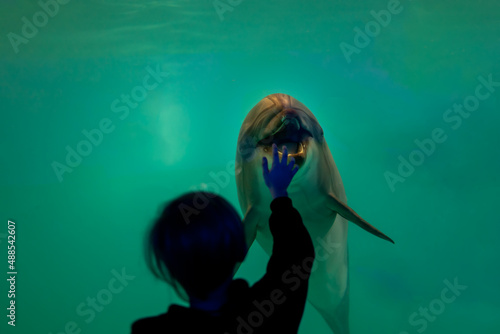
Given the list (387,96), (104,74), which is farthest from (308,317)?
(104,74)

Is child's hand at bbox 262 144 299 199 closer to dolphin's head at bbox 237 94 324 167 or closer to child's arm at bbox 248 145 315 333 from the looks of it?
child's arm at bbox 248 145 315 333

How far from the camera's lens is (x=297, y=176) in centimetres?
395

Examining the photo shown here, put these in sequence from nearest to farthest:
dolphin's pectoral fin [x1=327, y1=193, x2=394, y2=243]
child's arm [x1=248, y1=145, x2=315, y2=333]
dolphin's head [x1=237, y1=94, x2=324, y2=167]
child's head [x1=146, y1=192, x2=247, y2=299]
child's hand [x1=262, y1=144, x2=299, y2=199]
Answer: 1. child's head [x1=146, y1=192, x2=247, y2=299]
2. child's arm [x1=248, y1=145, x2=315, y2=333]
3. child's hand [x1=262, y1=144, x2=299, y2=199]
4. dolphin's head [x1=237, y1=94, x2=324, y2=167]
5. dolphin's pectoral fin [x1=327, y1=193, x2=394, y2=243]

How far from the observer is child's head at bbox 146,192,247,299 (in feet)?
5.02

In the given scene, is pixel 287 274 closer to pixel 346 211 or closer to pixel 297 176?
pixel 297 176

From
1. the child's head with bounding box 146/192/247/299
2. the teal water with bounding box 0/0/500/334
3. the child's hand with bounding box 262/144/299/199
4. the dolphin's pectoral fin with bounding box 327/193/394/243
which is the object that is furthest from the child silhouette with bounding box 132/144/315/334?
the teal water with bounding box 0/0/500/334

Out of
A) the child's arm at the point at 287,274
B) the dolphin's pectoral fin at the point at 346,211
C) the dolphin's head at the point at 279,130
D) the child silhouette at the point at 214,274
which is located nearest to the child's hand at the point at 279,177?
the child's arm at the point at 287,274

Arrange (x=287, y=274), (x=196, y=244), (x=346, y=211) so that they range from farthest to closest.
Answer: (x=346, y=211), (x=287, y=274), (x=196, y=244)

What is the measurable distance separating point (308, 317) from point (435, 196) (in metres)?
4.64

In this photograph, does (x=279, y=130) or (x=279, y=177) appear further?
(x=279, y=130)

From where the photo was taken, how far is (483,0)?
32.0ft

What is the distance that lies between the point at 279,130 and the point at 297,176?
50 centimetres

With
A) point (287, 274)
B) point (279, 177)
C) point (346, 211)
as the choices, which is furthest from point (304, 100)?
point (287, 274)

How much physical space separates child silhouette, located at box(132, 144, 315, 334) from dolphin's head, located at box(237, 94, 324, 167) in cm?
215
